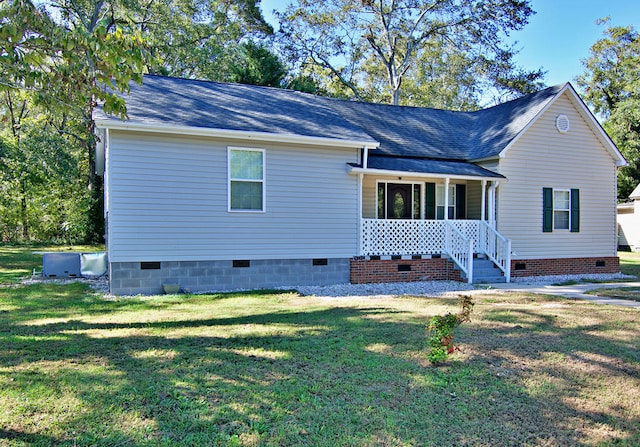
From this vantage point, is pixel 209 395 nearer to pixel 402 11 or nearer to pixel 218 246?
pixel 218 246

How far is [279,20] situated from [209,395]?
31163mm

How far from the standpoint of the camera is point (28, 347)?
5.64m

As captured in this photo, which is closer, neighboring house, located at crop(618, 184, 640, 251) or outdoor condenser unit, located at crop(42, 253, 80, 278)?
outdoor condenser unit, located at crop(42, 253, 80, 278)

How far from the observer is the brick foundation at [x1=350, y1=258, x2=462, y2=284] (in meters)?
12.4

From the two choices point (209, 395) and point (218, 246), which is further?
point (218, 246)

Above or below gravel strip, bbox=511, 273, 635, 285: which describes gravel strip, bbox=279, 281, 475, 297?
above

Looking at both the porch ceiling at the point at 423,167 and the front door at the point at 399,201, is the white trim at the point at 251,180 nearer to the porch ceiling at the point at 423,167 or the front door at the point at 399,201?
the porch ceiling at the point at 423,167

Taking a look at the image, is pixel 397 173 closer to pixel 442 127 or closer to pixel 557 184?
pixel 442 127

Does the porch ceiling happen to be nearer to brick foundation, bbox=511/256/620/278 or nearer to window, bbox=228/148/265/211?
window, bbox=228/148/265/211

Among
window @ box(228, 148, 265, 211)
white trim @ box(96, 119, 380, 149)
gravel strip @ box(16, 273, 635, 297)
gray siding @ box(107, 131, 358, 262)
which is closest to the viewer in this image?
white trim @ box(96, 119, 380, 149)

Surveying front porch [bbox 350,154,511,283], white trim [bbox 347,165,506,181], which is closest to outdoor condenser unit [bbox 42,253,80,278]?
front porch [bbox 350,154,511,283]

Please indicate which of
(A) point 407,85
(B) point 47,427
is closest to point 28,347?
(B) point 47,427

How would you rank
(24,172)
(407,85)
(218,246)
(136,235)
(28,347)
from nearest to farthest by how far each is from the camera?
(28,347) → (136,235) → (218,246) → (24,172) → (407,85)

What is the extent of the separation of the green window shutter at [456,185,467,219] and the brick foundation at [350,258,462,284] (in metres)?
2.66
